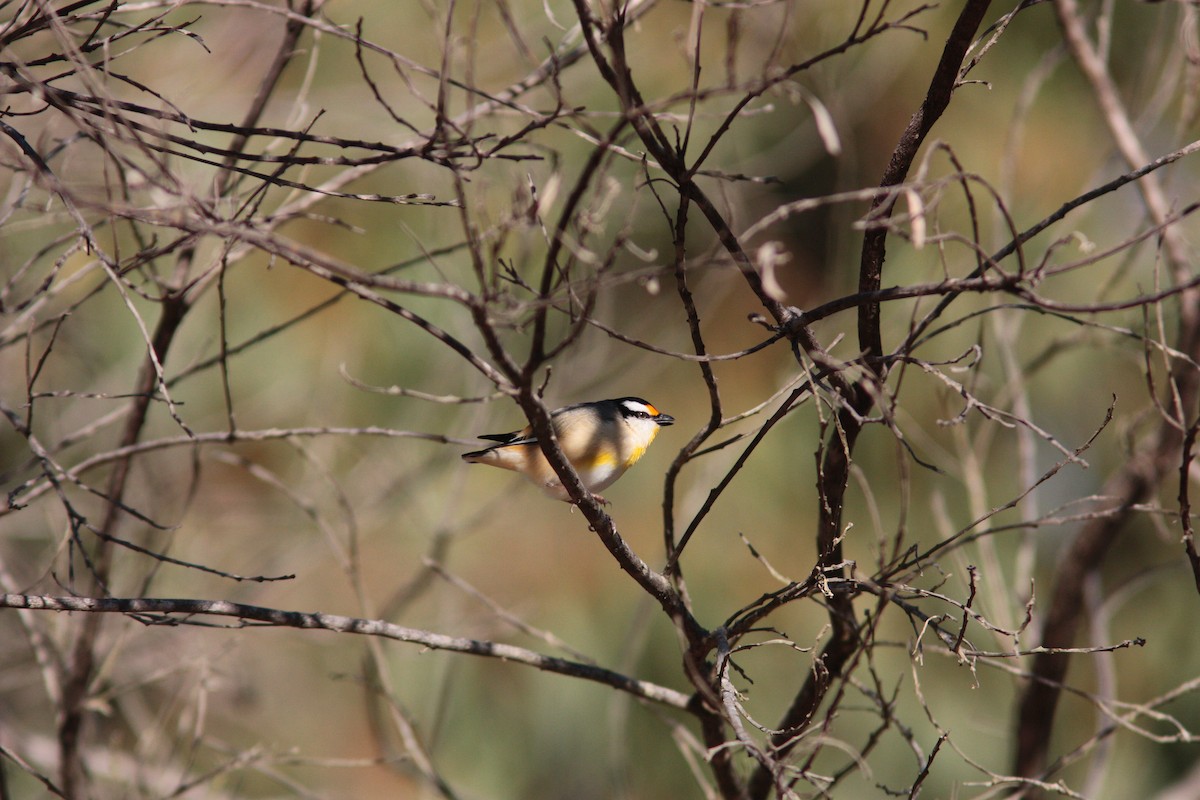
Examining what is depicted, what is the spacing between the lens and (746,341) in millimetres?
A: 8367

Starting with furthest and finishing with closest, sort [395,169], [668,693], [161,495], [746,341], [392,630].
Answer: [746,341] < [395,169] < [161,495] < [668,693] < [392,630]

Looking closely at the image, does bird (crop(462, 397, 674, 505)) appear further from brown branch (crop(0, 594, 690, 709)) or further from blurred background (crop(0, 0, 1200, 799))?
brown branch (crop(0, 594, 690, 709))

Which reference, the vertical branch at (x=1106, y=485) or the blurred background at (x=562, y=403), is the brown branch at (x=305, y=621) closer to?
the vertical branch at (x=1106, y=485)

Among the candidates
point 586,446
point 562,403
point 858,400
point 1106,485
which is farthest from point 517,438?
point 1106,485

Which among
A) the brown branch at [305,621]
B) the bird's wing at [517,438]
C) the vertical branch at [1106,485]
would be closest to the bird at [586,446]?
the bird's wing at [517,438]

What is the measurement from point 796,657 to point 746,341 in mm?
2525

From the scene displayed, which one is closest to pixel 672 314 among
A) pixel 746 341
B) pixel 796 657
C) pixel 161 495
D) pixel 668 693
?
pixel 746 341

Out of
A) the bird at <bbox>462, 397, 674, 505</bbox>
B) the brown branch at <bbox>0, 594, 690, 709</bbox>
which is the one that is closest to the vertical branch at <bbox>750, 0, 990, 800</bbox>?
the brown branch at <bbox>0, 594, 690, 709</bbox>

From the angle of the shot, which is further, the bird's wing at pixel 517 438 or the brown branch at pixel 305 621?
the bird's wing at pixel 517 438

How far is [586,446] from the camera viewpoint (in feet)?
14.9

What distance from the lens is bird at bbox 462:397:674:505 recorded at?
14.5 feet

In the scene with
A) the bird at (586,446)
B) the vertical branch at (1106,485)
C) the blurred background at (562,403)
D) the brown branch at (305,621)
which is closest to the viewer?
the brown branch at (305,621)

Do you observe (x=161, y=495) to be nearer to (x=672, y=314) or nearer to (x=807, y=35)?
(x=672, y=314)

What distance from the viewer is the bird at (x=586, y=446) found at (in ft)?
14.5
